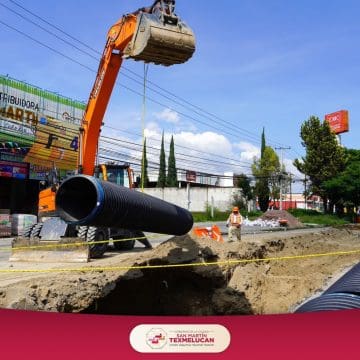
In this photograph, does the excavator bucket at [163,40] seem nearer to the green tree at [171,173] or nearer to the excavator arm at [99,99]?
the excavator arm at [99,99]

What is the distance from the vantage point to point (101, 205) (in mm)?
3330

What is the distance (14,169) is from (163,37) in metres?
26.7

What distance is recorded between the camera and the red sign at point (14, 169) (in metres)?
32.8

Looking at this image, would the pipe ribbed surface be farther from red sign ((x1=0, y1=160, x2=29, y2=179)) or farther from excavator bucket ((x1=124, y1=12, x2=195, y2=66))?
red sign ((x1=0, y1=160, x2=29, y2=179))

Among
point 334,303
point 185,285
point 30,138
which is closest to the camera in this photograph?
point 334,303

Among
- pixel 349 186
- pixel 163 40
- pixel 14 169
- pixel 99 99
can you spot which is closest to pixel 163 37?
pixel 163 40

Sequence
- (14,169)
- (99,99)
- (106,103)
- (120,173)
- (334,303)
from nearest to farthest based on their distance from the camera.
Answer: (334,303)
(99,99)
(106,103)
(120,173)
(14,169)

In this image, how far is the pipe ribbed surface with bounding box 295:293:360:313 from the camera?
2060 mm

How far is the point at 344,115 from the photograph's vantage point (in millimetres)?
3625

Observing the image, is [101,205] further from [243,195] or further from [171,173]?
[243,195]

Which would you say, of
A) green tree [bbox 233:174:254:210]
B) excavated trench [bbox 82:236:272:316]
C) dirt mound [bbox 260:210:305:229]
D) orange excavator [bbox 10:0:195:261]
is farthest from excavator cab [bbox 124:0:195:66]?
green tree [bbox 233:174:254:210]

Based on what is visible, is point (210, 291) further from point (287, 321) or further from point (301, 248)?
point (287, 321)

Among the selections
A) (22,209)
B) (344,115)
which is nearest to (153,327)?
(344,115)

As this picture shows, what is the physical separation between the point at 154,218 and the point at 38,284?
5.09 m
